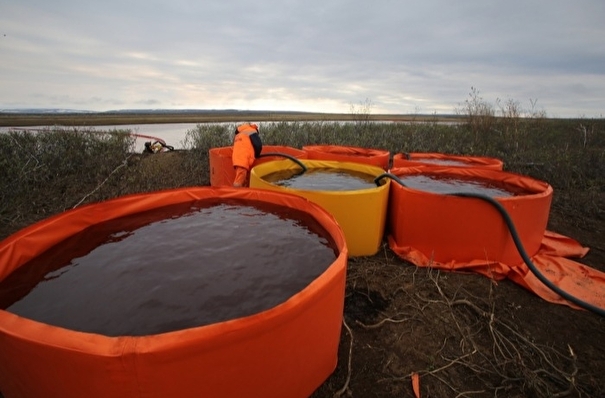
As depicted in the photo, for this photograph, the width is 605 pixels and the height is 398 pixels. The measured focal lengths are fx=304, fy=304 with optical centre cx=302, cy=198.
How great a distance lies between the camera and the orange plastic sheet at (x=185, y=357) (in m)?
1.04

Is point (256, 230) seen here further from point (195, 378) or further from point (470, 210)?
point (470, 210)

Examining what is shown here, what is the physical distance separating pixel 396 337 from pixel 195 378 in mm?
1726

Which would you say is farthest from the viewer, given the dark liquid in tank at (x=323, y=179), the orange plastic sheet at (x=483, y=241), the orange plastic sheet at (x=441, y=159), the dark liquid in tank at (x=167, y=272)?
the orange plastic sheet at (x=441, y=159)

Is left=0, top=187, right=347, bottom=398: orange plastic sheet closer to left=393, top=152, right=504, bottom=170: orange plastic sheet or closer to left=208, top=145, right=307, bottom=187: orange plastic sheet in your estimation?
left=208, top=145, right=307, bottom=187: orange plastic sheet

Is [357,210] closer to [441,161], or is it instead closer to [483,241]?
[483,241]

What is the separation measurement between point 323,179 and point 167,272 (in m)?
2.99

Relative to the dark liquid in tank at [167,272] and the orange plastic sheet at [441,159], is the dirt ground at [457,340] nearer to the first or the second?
the dark liquid in tank at [167,272]

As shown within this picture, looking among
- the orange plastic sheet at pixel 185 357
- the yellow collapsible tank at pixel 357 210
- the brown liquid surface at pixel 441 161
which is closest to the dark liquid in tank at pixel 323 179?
the yellow collapsible tank at pixel 357 210

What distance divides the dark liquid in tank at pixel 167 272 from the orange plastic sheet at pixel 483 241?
1.44m

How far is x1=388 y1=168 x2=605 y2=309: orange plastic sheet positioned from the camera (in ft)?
10.5

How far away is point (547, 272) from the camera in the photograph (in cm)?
336

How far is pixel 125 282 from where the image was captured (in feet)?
6.06

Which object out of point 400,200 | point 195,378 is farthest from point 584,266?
point 195,378

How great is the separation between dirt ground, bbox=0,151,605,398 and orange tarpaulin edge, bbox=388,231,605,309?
0.09m
